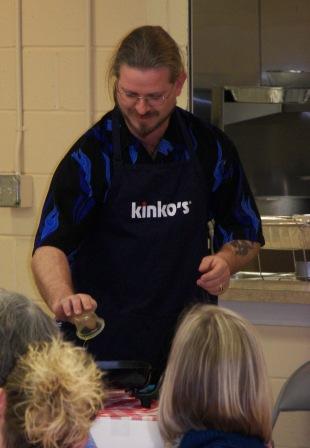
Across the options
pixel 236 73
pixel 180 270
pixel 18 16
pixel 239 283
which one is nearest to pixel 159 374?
pixel 180 270

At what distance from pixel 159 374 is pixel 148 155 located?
20.3 inches

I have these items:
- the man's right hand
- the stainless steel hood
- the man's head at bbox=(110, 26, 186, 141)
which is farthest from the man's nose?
the stainless steel hood

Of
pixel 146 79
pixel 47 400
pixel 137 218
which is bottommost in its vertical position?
pixel 47 400

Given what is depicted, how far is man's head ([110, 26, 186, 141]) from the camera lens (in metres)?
1.86

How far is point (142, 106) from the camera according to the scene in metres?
1.87

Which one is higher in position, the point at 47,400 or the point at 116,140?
the point at 116,140

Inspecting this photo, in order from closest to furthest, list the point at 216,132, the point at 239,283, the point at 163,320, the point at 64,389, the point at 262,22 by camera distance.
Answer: the point at 64,389 < the point at 163,320 < the point at 216,132 < the point at 239,283 < the point at 262,22

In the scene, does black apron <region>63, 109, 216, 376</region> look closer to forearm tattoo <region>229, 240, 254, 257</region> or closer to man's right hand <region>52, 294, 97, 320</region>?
forearm tattoo <region>229, 240, 254, 257</region>

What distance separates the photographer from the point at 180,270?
193 cm

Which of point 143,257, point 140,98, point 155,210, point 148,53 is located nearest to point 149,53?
point 148,53

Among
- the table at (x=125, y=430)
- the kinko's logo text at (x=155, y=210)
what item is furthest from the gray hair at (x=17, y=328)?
the kinko's logo text at (x=155, y=210)

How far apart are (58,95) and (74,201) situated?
37.1 inches

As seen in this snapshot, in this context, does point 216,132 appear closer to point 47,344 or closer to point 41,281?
point 41,281

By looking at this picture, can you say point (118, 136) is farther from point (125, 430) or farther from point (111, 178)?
point (125, 430)
